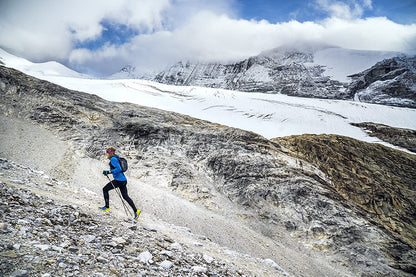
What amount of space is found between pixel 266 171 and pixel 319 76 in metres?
86.0

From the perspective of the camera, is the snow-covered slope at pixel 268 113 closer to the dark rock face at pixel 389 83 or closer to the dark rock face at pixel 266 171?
the dark rock face at pixel 266 171

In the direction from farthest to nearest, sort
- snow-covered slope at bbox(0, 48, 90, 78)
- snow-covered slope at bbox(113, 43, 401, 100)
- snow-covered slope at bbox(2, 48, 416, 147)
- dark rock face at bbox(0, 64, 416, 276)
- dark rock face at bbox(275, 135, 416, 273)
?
snow-covered slope at bbox(0, 48, 90, 78), snow-covered slope at bbox(113, 43, 401, 100), snow-covered slope at bbox(2, 48, 416, 147), dark rock face at bbox(275, 135, 416, 273), dark rock face at bbox(0, 64, 416, 276)

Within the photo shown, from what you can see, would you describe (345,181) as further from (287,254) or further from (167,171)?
(167,171)

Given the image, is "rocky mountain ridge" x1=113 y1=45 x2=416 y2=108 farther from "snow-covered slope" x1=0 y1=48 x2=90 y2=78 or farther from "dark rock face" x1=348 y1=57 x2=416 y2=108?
"snow-covered slope" x1=0 y1=48 x2=90 y2=78

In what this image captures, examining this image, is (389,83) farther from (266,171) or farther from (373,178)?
(266,171)

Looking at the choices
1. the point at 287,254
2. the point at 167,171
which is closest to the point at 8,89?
the point at 167,171

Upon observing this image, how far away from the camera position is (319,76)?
86.0 meters

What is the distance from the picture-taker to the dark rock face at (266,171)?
13.0 metres

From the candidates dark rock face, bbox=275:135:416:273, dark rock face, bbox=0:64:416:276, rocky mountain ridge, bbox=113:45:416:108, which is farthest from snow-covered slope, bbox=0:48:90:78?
dark rock face, bbox=275:135:416:273

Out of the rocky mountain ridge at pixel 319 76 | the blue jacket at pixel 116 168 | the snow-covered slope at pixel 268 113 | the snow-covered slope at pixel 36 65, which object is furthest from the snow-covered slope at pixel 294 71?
the blue jacket at pixel 116 168

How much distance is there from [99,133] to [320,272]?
17822 mm

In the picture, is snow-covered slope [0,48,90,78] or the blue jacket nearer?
the blue jacket

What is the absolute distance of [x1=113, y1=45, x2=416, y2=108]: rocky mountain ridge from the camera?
2869 inches

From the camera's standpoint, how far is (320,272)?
10914 mm
